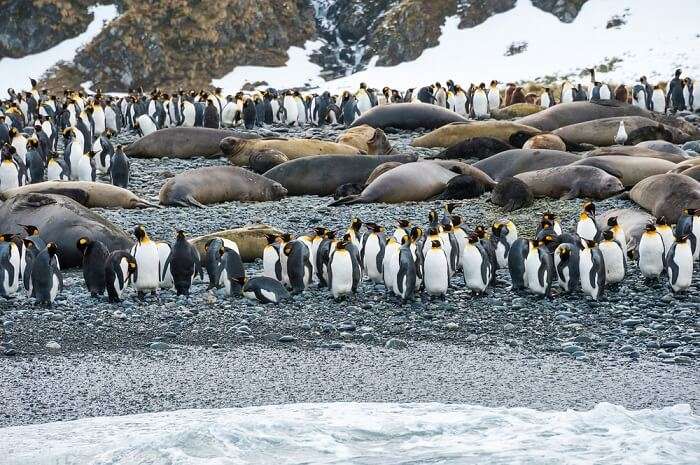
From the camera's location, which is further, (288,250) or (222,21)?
(222,21)

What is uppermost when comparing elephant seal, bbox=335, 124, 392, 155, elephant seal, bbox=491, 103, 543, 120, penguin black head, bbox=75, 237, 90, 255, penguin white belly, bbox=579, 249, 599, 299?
elephant seal, bbox=491, 103, 543, 120

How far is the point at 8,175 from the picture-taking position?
13.8m

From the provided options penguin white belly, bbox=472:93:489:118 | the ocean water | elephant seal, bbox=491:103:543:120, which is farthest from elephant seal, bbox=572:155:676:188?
penguin white belly, bbox=472:93:489:118

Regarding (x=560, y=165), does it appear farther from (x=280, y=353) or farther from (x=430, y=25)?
(x=430, y=25)

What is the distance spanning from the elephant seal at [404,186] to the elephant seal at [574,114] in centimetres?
592

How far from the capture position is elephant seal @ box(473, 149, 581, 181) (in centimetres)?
1438

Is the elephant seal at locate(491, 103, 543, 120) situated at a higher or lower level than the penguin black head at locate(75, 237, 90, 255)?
higher

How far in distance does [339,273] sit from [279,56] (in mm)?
42175

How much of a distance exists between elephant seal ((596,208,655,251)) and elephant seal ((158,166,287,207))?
4464 millimetres

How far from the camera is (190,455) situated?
5.82 metres

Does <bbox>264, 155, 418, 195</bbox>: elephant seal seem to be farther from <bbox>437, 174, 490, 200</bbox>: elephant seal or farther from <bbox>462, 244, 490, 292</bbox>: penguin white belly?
<bbox>462, 244, 490, 292</bbox>: penguin white belly

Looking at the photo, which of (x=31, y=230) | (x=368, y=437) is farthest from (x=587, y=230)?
(x=31, y=230)

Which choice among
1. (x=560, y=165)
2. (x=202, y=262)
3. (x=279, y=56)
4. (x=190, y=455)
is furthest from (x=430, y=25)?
(x=190, y=455)

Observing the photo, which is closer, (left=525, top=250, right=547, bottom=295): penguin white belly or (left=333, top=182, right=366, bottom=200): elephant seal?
(left=525, top=250, right=547, bottom=295): penguin white belly
